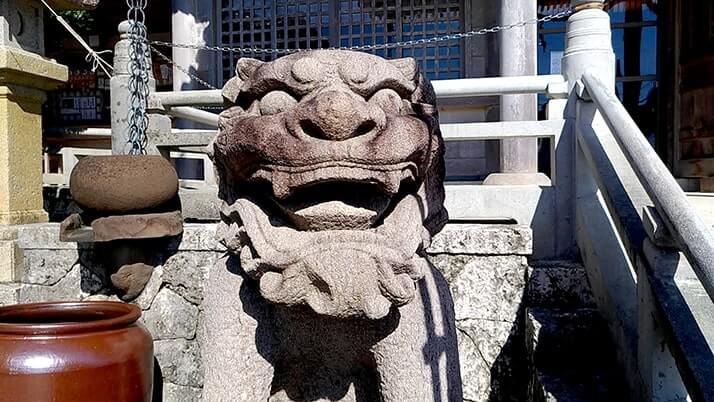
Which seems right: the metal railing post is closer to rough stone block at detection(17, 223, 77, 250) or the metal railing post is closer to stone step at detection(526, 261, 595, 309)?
rough stone block at detection(17, 223, 77, 250)

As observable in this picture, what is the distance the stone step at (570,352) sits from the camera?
2.34 meters

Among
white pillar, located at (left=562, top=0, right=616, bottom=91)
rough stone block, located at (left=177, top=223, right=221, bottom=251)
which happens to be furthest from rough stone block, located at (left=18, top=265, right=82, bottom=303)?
white pillar, located at (left=562, top=0, right=616, bottom=91)

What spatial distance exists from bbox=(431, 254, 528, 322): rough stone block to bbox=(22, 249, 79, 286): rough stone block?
221cm

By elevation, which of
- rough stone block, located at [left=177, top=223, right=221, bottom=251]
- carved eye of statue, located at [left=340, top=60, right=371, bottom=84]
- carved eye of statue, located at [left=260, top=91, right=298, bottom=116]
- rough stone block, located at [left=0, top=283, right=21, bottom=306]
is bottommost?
rough stone block, located at [left=0, top=283, right=21, bottom=306]

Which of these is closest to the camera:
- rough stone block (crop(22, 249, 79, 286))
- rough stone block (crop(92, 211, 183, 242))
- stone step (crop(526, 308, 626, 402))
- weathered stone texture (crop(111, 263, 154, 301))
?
stone step (crop(526, 308, 626, 402))

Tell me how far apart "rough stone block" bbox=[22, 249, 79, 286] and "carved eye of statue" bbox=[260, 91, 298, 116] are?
2.33m

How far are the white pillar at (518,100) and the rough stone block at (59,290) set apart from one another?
9.66 feet

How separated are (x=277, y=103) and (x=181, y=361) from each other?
2.20 meters

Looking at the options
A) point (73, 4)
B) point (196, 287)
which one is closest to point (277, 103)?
point (196, 287)

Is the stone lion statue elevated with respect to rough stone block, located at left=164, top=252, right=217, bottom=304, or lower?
elevated

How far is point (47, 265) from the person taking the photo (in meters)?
3.50

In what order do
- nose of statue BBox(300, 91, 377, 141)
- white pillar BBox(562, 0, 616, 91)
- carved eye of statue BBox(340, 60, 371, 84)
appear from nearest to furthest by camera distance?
nose of statue BBox(300, 91, 377, 141) < carved eye of statue BBox(340, 60, 371, 84) < white pillar BBox(562, 0, 616, 91)

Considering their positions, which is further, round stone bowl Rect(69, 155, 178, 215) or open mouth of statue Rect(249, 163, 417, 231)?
round stone bowl Rect(69, 155, 178, 215)

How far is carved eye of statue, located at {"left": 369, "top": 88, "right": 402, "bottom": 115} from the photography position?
65.1 inches
